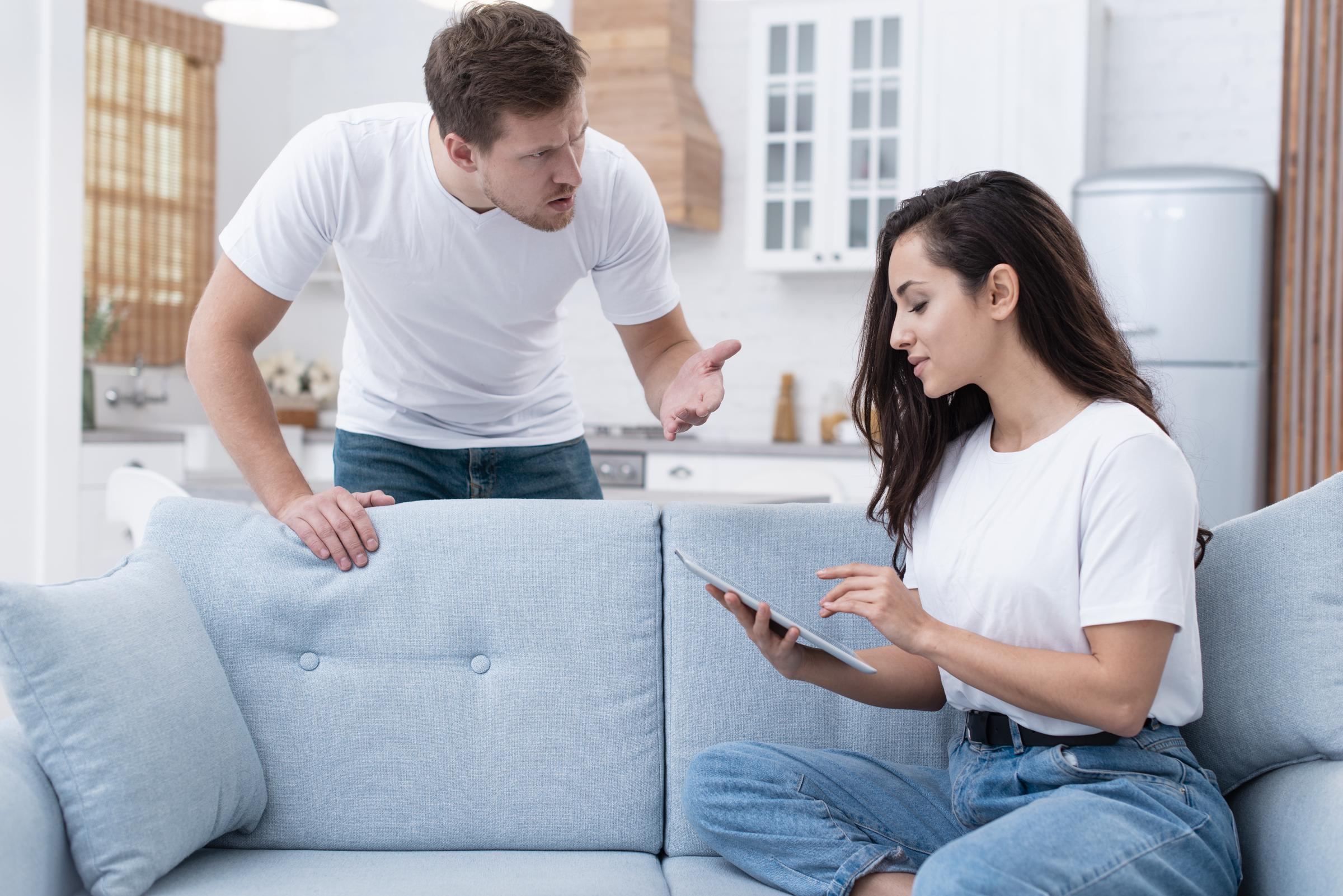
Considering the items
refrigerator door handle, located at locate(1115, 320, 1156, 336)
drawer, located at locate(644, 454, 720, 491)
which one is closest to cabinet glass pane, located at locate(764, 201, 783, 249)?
drawer, located at locate(644, 454, 720, 491)

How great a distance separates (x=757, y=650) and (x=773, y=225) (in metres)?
3.60

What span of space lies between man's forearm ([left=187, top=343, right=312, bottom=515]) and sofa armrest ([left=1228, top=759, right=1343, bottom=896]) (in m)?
1.38

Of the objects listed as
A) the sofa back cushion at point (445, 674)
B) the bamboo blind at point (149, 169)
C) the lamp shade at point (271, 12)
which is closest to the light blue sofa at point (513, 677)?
the sofa back cushion at point (445, 674)

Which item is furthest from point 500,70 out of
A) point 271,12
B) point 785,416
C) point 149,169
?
point 149,169

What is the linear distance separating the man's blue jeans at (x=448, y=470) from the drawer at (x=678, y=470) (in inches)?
101

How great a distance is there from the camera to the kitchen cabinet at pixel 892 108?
4.77 meters

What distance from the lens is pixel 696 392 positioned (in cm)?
176

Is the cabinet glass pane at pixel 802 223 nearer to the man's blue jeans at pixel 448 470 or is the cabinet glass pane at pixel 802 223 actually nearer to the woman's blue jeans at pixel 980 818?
the man's blue jeans at pixel 448 470

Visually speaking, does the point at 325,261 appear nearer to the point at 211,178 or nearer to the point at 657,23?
the point at 211,178

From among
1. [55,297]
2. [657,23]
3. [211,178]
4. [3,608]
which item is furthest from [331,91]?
[3,608]

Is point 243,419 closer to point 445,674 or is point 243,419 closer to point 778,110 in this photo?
point 445,674

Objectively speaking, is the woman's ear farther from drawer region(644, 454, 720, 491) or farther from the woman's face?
drawer region(644, 454, 720, 491)

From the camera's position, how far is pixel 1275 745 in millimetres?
1532

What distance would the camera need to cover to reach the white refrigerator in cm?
458
